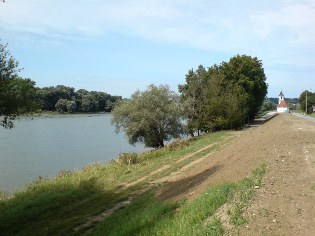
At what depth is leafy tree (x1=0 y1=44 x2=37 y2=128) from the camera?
17.0 meters

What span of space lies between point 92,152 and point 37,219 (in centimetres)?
2907

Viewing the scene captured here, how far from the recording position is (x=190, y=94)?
54.5 metres

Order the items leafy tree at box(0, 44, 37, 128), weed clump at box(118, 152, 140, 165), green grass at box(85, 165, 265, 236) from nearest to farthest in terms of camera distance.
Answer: green grass at box(85, 165, 265, 236) < leafy tree at box(0, 44, 37, 128) < weed clump at box(118, 152, 140, 165)

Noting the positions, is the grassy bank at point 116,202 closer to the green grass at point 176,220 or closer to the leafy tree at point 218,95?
the green grass at point 176,220

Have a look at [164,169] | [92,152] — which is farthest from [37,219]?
[92,152]

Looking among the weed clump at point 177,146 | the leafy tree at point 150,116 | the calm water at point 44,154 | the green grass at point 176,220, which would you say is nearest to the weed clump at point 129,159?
the weed clump at point 177,146

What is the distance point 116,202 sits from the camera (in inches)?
725

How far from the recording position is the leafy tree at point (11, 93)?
17.0 meters

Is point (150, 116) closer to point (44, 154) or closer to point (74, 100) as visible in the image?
point (44, 154)

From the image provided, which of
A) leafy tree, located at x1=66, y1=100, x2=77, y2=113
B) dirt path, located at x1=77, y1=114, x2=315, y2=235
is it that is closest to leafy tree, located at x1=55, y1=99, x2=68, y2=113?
leafy tree, located at x1=66, y1=100, x2=77, y2=113

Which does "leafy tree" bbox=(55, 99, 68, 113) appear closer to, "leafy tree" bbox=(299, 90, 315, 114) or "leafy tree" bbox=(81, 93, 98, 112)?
"leafy tree" bbox=(81, 93, 98, 112)

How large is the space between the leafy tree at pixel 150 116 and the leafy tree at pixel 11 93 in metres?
24.2

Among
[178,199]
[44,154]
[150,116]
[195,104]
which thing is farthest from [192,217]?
[195,104]

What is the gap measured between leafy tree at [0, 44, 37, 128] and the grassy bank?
4.51 meters
